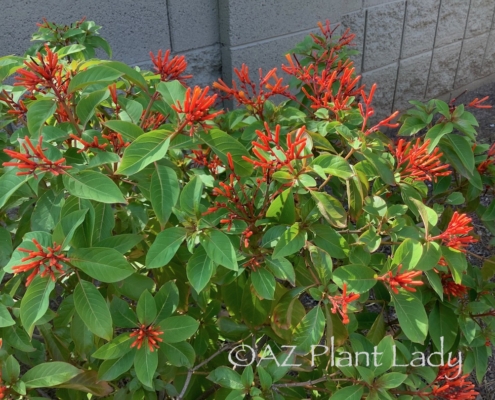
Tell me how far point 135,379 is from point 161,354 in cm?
11

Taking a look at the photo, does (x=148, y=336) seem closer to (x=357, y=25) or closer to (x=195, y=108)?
(x=195, y=108)

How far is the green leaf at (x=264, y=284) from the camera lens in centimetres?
114

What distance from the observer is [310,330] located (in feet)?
3.86

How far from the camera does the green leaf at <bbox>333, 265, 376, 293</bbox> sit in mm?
1141

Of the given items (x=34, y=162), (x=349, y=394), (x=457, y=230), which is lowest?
(x=349, y=394)

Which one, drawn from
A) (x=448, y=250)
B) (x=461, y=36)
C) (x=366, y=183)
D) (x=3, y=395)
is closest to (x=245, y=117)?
(x=366, y=183)

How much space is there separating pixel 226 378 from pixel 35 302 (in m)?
0.49

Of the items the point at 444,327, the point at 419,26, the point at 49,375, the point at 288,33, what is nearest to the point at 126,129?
the point at 49,375

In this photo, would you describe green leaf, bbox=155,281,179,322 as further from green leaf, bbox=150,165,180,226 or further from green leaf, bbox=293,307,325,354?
green leaf, bbox=293,307,325,354

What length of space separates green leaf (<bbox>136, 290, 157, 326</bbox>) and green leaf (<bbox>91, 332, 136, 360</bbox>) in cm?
5

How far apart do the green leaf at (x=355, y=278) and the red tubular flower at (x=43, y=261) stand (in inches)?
22.9

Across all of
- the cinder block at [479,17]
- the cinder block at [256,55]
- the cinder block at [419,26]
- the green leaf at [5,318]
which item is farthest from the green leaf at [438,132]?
the cinder block at [479,17]

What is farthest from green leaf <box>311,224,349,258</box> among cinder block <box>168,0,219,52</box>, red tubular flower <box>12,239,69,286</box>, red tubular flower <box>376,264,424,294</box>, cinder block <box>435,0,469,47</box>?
cinder block <box>435,0,469,47</box>

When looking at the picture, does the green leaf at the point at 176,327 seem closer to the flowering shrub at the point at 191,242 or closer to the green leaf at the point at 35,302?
the flowering shrub at the point at 191,242
